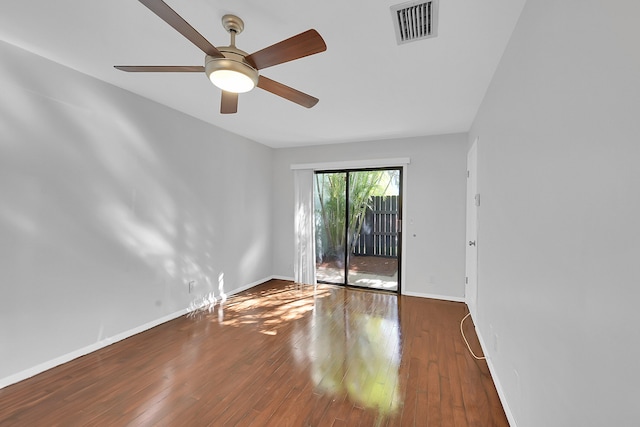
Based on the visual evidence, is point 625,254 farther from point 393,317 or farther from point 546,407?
point 393,317

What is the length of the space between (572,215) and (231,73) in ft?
5.83

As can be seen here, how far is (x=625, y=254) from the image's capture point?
729 millimetres

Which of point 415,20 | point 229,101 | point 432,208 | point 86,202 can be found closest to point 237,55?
point 229,101

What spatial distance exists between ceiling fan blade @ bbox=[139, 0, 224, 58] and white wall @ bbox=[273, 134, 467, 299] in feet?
10.9

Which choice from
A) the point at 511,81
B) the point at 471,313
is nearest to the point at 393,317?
the point at 471,313

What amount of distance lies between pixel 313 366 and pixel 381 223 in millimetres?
2732

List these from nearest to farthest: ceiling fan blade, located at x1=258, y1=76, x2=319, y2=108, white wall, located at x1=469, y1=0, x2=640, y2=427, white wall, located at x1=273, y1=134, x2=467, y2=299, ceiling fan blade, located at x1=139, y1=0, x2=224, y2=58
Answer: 1. white wall, located at x1=469, y1=0, x2=640, y2=427
2. ceiling fan blade, located at x1=139, y1=0, x2=224, y2=58
3. ceiling fan blade, located at x1=258, y1=76, x2=319, y2=108
4. white wall, located at x1=273, y1=134, x2=467, y2=299

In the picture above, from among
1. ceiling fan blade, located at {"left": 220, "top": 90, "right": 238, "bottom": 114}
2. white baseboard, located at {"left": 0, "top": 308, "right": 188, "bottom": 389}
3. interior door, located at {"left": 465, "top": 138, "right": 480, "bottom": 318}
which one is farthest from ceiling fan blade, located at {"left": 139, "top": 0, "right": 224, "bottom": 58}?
interior door, located at {"left": 465, "top": 138, "right": 480, "bottom": 318}

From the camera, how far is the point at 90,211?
8.05ft

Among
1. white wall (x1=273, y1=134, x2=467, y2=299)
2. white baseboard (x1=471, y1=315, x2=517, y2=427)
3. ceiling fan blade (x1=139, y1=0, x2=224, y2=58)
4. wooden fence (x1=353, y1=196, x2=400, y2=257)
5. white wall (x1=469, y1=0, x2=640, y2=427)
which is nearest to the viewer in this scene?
white wall (x1=469, y1=0, x2=640, y2=427)

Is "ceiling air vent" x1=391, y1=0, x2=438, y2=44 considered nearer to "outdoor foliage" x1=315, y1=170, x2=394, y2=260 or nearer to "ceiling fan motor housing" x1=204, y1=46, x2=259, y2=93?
"ceiling fan motor housing" x1=204, y1=46, x2=259, y2=93

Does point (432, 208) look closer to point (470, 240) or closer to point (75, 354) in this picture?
point (470, 240)

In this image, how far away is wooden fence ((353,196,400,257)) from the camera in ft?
14.6

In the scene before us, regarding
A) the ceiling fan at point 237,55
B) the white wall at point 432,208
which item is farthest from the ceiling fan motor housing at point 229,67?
the white wall at point 432,208
